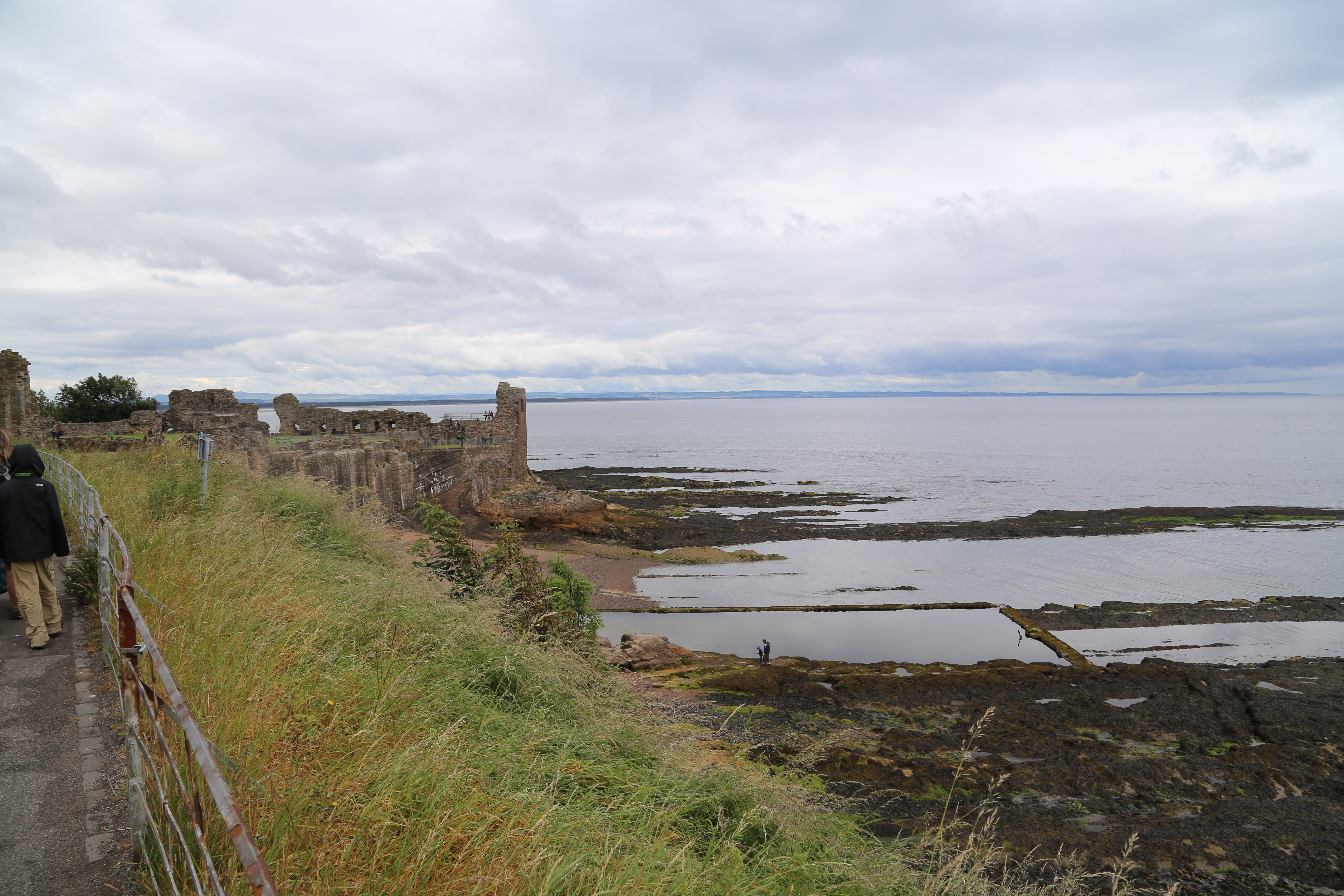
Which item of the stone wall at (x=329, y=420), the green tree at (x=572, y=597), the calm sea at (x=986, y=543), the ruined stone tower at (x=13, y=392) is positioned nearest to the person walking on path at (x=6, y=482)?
the green tree at (x=572, y=597)

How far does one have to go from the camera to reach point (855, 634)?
2198 cm

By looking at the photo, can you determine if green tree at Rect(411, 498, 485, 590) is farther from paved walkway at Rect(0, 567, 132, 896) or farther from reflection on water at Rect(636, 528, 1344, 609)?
reflection on water at Rect(636, 528, 1344, 609)

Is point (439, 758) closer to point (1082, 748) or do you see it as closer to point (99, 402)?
point (1082, 748)

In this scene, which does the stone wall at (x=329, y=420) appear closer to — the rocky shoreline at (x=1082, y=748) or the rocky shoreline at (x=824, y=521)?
the rocky shoreline at (x=824, y=521)

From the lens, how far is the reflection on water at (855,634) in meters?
19.8

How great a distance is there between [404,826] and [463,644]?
10.5 feet

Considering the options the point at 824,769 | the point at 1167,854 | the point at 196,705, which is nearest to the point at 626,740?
the point at 196,705

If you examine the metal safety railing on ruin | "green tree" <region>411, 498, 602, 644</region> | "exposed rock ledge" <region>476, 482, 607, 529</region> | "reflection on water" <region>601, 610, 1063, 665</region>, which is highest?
the metal safety railing on ruin

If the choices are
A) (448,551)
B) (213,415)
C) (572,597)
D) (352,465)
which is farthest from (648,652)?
(213,415)

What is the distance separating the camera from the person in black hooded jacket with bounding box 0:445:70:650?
5.42 m

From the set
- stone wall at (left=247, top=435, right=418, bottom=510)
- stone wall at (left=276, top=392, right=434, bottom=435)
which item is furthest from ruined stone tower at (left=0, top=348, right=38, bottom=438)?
stone wall at (left=276, top=392, right=434, bottom=435)

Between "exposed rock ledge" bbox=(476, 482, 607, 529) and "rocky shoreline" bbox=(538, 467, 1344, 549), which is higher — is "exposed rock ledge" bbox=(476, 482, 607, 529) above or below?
above

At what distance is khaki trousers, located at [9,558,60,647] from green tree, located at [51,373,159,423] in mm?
46673

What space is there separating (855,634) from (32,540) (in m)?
20.4
